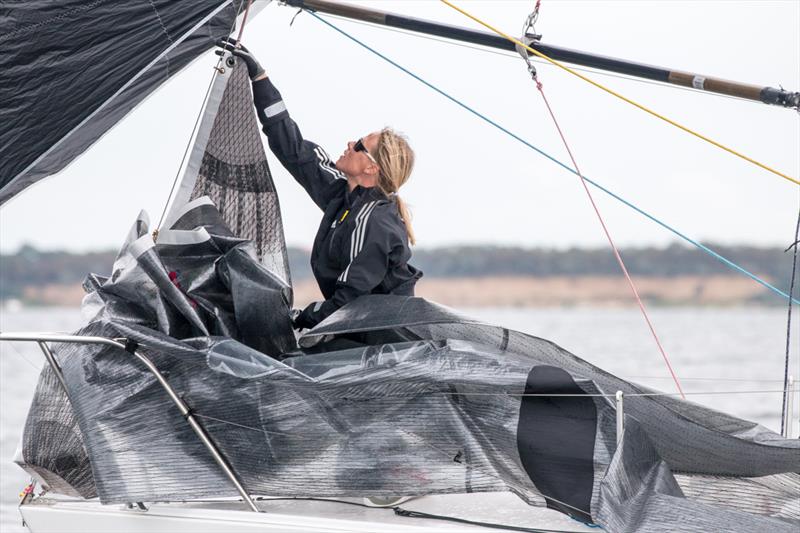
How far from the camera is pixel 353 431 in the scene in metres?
2.80

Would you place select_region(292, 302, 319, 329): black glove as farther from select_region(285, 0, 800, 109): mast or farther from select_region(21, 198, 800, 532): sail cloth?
select_region(285, 0, 800, 109): mast

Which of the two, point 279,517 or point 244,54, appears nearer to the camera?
point 279,517

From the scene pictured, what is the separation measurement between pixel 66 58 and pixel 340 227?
105 centimetres

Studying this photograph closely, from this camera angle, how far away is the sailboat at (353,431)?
2682mm

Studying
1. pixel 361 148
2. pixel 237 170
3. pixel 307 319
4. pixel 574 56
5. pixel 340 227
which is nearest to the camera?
pixel 307 319

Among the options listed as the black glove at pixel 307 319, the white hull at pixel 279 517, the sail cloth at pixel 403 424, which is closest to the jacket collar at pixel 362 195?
the black glove at pixel 307 319

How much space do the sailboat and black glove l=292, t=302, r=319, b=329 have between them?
13cm

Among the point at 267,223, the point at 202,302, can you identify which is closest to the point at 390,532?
the point at 202,302

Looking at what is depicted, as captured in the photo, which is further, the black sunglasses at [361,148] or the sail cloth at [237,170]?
the sail cloth at [237,170]

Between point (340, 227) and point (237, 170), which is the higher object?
point (237, 170)

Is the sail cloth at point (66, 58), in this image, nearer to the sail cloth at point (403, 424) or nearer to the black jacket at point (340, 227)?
the black jacket at point (340, 227)

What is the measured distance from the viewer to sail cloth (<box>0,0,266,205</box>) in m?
3.33

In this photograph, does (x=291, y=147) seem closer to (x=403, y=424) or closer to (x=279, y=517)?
(x=403, y=424)

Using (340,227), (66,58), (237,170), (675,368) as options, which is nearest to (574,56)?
(340,227)
